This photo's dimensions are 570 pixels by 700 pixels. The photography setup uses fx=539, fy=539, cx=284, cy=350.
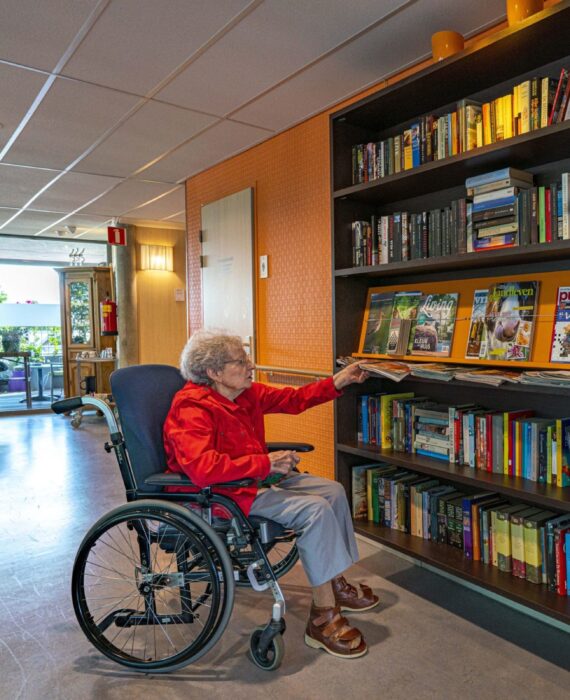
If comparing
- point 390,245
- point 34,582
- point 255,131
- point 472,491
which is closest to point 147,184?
point 255,131

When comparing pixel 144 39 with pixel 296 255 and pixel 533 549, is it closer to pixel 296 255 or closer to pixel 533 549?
pixel 296 255

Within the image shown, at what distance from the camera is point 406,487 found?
2512mm

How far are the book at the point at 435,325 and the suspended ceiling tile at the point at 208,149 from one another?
73.4 inches

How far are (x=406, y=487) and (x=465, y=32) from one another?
210 cm

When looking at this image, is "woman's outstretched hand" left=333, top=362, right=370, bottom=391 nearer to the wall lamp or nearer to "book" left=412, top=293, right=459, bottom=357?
"book" left=412, top=293, right=459, bottom=357

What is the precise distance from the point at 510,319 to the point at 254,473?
117 centimetres

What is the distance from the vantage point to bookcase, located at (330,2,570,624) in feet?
6.20

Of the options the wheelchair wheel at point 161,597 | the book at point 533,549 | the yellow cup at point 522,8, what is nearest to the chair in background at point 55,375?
the wheelchair wheel at point 161,597

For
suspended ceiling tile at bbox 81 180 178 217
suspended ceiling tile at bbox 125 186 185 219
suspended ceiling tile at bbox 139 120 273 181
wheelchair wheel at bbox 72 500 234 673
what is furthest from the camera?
suspended ceiling tile at bbox 125 186 185 219

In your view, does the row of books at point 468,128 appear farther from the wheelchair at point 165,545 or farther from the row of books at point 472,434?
the wheelchair at point 165,545

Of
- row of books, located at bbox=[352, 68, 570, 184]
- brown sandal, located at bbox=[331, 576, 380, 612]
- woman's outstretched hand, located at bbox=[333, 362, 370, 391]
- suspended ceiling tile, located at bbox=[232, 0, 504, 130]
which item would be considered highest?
suspended ceiling tile, located at bbox=[232, 0, 504, 130]

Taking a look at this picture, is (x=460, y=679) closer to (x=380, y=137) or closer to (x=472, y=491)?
(x=472, y=491)

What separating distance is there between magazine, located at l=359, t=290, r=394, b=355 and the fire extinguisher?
473cm

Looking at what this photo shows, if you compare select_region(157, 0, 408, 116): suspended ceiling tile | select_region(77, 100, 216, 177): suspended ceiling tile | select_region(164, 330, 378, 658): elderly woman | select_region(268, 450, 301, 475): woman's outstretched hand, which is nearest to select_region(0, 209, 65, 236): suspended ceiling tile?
select_region(77, 100, 216, 177): suspended ceiling tile
